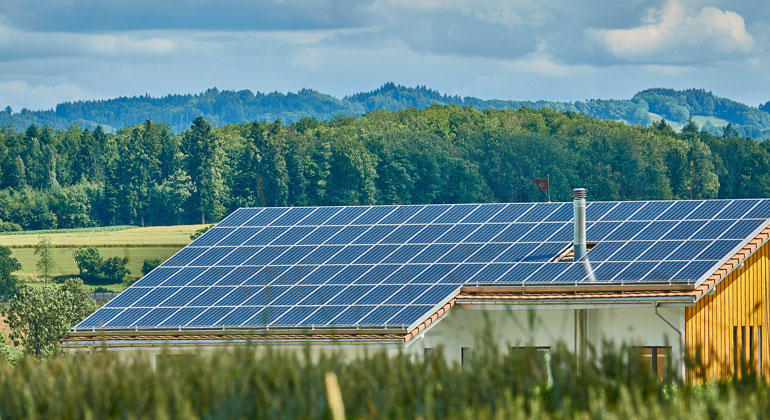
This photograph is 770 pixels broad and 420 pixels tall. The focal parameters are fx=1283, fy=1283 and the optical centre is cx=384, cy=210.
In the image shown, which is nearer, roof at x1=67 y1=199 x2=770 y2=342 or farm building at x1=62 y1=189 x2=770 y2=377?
farm building at x1=62 y1=189 x2=770 y2=377

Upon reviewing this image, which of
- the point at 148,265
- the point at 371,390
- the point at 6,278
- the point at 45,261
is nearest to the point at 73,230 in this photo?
the point at 148,265

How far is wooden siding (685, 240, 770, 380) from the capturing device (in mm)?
30922

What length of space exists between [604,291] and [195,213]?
16829cm

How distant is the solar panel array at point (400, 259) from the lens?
32.0 m

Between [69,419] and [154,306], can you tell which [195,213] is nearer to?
[154,306]

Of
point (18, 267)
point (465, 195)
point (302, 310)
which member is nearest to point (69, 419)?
point (302, 310)

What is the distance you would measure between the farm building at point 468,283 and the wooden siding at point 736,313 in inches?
1.9

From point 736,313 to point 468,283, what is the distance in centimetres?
688

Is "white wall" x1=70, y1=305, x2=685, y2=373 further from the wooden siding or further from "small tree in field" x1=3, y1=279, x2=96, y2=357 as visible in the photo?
"small tree in field" x1=3, y1=279, x2=96, y2=357

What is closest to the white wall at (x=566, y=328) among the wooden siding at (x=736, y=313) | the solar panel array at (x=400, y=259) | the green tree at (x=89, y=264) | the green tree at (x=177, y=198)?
the wooden siding at (x=736, y=313)

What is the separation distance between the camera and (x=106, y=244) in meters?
164

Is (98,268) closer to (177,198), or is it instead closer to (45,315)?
(177,198)

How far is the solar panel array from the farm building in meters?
0.07

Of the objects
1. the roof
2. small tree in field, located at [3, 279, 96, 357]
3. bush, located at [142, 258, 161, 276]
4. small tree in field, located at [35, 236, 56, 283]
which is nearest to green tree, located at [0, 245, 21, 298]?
small tree in field, located at [35, 236, 56, 283]
